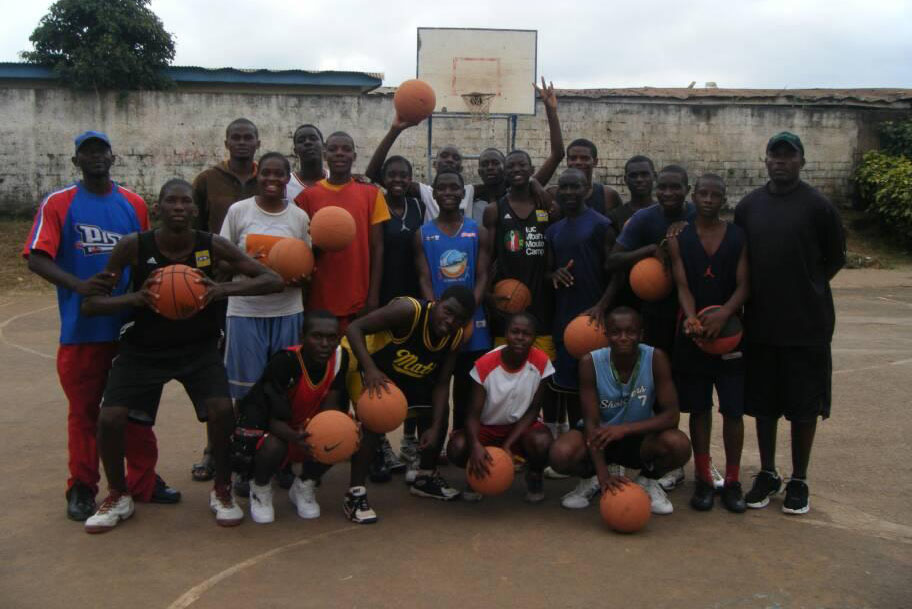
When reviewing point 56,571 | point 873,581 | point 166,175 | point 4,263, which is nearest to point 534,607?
point 873,581

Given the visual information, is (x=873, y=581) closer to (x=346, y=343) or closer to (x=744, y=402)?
(x=744, y=402)

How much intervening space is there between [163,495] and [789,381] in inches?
144

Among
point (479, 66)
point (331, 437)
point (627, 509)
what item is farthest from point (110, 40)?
point (627, 509)

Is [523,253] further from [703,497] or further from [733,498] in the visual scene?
[733,498]

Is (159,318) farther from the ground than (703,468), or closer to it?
farther from the ground

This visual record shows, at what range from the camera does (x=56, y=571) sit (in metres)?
4.01

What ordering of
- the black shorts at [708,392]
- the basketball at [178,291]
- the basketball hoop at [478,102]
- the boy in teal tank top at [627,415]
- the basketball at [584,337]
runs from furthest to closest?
the basketball hoop at [478,102] → the basketball at [584,337] → the black shorts at [708,392] → the boy in teal tank top at [627,415] → the basketball at [178,291]

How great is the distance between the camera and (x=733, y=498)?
16.0 feet

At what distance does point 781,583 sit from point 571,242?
2.37 meters

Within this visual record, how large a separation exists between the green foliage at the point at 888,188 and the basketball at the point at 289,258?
16.7 meters

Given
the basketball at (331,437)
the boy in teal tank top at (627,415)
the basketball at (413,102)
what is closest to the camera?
the basketball at (331,437)

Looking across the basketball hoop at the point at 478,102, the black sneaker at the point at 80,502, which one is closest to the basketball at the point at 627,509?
the black sneaker at the point at 80,502

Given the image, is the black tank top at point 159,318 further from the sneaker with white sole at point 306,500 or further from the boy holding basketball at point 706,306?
the boy holding basketball at point 706,306

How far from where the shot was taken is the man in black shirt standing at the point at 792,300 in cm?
480
